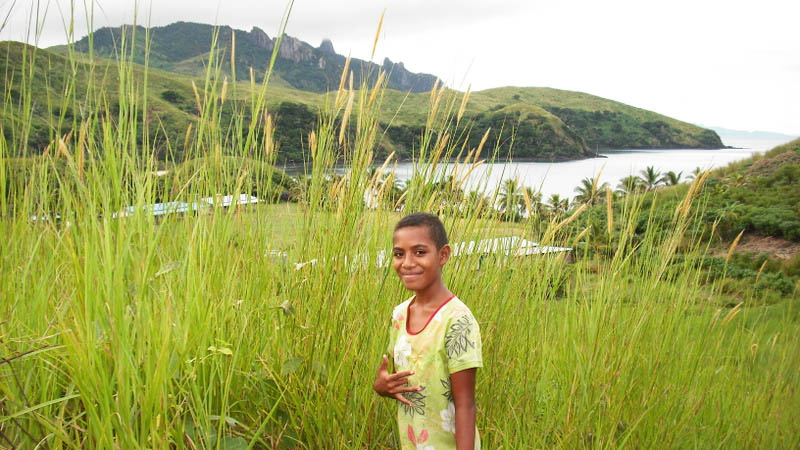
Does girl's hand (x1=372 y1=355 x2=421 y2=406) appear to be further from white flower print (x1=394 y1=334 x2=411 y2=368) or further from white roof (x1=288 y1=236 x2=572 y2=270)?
white roof (x1=288 y1=236 x2=572 y2=270)

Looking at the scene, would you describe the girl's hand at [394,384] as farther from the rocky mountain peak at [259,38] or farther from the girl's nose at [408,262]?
the rocky mountain peak at [259,38]

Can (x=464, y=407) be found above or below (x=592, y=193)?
below

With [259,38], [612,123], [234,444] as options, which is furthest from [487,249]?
[259,38]

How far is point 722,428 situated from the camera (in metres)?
2.62

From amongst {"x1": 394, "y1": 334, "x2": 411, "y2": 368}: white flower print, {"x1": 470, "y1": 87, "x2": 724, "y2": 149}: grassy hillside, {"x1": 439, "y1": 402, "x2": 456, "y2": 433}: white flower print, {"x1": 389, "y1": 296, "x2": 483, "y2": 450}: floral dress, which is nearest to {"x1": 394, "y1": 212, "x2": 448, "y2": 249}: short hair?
{"x1": 389, "y1": 296, "x2": 483, "y2": 450}: floral dress

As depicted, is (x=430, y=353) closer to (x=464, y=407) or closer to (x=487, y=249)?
(x=464, y=407)

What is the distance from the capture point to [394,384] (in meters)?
1.46

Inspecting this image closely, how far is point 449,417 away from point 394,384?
19 cm

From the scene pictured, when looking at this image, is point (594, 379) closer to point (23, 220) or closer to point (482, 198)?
point (482, 198)

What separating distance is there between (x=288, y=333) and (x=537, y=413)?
131 cm

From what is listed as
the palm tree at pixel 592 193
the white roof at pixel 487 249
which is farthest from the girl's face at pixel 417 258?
the palm tree at pixel 592 193

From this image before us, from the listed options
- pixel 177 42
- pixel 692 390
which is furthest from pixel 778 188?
pixel 177 42

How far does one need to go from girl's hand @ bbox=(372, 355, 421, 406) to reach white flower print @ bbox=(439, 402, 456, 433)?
10 cm

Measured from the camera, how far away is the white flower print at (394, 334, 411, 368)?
1.53 metres
